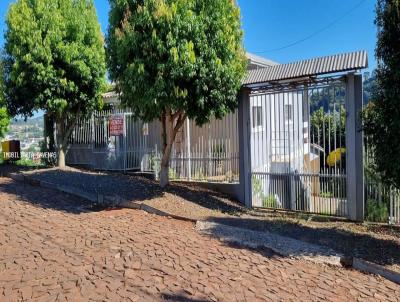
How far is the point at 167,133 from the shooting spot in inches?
385

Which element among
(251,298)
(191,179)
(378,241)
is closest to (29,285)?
(251,298)

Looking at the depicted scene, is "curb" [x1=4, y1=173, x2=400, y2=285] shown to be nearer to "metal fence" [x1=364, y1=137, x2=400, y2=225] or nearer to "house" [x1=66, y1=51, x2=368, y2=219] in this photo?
"house" [x1=66, y1=51, x2=368, y2=219]

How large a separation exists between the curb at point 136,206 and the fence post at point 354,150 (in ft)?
8.57

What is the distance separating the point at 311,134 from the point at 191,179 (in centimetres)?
391

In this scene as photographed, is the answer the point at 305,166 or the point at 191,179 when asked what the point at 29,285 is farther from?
the point at 191,179

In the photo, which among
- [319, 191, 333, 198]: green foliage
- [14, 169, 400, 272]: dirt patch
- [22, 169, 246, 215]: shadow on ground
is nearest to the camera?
[14, 169, 400, 272]: dirt patch

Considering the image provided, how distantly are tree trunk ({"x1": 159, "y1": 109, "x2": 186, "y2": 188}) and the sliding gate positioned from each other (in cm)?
179

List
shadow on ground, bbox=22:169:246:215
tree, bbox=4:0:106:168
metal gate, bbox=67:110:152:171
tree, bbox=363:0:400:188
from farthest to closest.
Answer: metal gate, bbox=67:110:152:171 → tree, bbox=4:0:106:168 → shadow on ground, bbox=22:169:246:215 → tree, bbox=363:0:400:188

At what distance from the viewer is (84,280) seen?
173 inches

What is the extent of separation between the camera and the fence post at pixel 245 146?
9.16m

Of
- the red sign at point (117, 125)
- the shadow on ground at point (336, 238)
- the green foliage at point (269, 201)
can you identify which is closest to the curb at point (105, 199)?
the shadow on ground at point (336, 238)

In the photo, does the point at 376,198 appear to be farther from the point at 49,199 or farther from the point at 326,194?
the point at 49,199

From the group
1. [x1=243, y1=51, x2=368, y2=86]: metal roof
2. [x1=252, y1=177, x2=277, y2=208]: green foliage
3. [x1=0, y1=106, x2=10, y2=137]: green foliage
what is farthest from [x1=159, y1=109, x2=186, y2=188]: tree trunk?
[x1=0, y1=106, x2=10, y2=137]: green foliage

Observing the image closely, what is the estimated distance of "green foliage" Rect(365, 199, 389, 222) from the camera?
736 centimetres
